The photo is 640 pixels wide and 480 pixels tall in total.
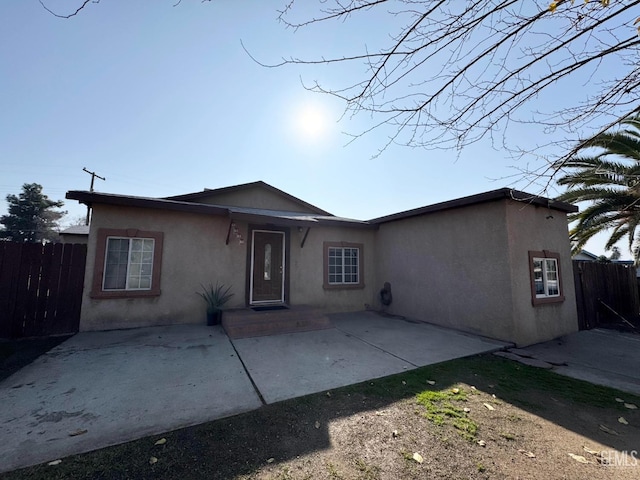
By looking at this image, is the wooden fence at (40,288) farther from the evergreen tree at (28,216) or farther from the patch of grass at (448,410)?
the evergreen tree at (28,216)

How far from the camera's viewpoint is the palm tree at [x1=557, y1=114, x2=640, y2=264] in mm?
6816

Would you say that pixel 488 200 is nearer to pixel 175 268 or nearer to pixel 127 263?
pixel 175 268

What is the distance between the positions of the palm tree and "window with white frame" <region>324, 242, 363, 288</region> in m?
6.05

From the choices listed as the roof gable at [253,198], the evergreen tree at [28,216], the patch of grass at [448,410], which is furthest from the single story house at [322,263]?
the evergreen tree at [28,216]

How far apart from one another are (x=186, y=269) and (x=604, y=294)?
41.7 feet

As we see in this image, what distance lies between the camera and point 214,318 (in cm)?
669

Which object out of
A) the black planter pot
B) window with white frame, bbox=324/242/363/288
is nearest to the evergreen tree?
the black planter pot

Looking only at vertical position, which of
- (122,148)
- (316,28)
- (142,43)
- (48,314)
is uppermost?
(122,148)

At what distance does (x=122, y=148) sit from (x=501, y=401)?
Result: 41.8ft

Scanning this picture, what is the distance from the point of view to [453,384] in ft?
12.2

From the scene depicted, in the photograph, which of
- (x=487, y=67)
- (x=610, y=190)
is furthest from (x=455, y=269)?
(x=610, y=190)

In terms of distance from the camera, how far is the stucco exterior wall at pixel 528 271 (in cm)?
569

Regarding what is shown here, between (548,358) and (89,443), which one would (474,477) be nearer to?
(89,443)

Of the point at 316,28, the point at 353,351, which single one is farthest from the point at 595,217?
the point at 316,28
